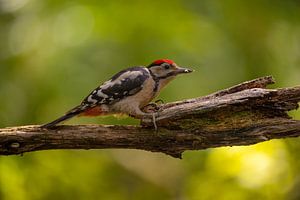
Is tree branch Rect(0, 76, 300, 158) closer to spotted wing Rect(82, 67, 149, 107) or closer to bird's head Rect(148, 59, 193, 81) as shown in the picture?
spotted wing Rect(82, 67, 149, 107)

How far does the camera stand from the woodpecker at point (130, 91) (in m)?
5.19

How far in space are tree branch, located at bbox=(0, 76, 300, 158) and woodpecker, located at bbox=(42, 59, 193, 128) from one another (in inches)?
14.8

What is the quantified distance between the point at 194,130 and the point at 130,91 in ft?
2.32

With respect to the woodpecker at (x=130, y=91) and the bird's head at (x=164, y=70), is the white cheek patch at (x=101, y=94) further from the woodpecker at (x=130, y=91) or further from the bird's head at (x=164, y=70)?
the bird's head at (x=164, y=70)

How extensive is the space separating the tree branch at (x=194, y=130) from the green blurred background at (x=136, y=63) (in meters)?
0.92

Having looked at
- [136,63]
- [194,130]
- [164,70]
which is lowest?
[194,130]

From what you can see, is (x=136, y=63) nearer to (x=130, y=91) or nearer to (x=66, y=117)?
(x=130, y=91)

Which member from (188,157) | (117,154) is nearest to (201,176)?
(188,157)

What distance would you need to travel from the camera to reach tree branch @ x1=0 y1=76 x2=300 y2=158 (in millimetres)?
4688

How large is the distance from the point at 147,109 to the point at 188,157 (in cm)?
141

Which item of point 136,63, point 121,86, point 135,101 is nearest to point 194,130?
point 135,101

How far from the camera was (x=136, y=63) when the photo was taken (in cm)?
Result: 613

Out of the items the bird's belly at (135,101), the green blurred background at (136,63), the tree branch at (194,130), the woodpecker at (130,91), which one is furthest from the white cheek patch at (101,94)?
the green blurred background at (136,63)

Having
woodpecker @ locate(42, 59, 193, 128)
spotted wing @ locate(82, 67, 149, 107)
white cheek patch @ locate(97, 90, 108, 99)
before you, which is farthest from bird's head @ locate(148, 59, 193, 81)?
white cheek patch @ locate(97, 90, 108, 99)
